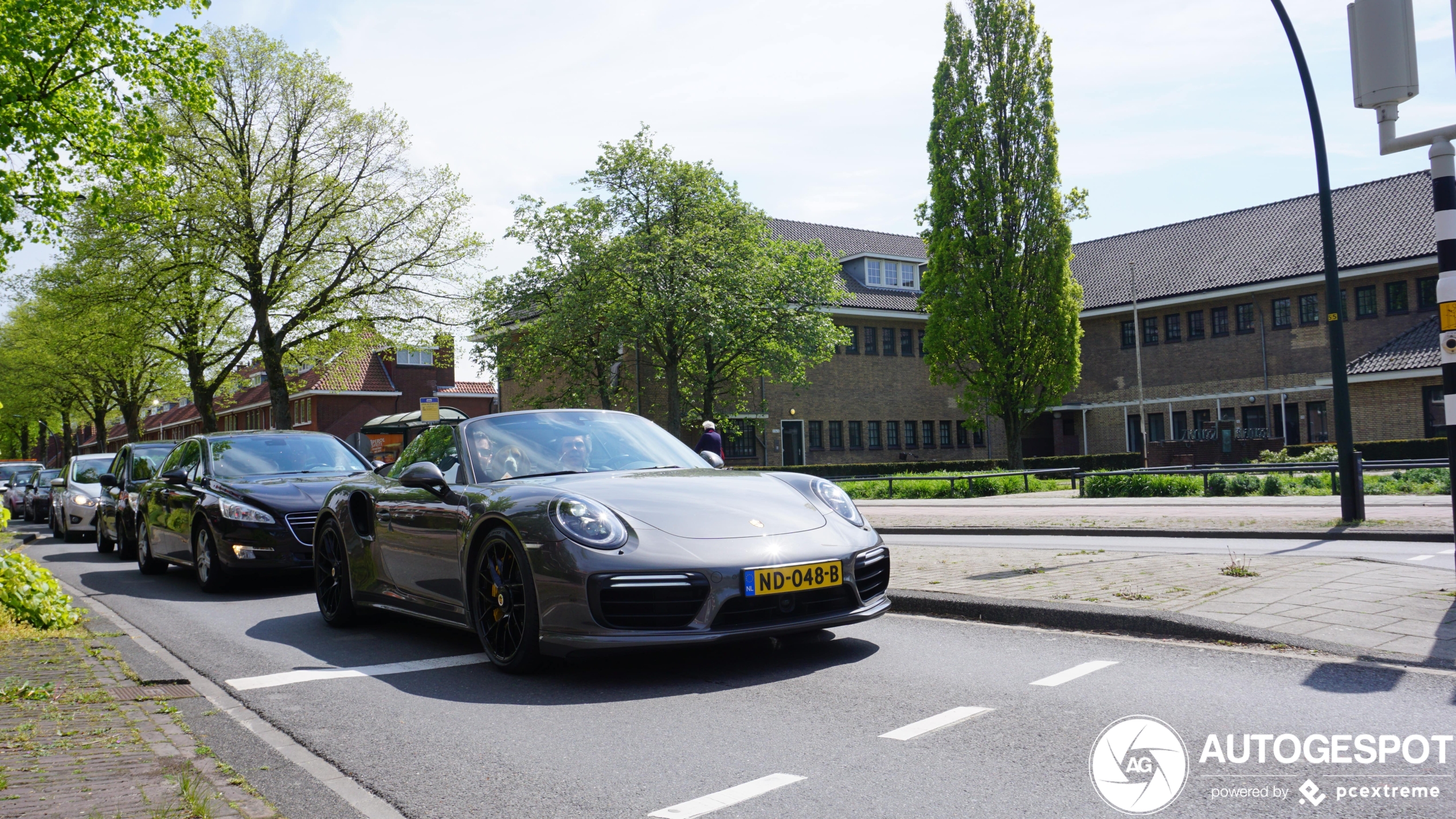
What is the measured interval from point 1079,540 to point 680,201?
26.9 meters

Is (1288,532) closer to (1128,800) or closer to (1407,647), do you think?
(1407,647)

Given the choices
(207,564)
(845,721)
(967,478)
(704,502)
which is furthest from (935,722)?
(967,478)

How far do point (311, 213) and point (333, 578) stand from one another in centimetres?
2846

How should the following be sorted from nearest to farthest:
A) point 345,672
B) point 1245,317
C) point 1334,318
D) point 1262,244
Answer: point 345,672, point 1334,318, point 1245,317, point 1262,244

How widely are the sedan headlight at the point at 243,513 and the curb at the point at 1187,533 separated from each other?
8566 mm

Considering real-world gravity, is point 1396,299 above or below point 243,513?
above

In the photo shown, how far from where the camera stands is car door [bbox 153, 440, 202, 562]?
10.8 m

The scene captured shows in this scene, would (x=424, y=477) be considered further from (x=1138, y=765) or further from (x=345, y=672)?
(x=1138, y=765)

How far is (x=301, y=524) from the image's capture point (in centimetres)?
984

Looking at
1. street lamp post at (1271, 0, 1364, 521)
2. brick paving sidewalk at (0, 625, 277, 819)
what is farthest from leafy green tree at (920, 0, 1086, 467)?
brick paving sidewalk at (0, 625, 277, 819)

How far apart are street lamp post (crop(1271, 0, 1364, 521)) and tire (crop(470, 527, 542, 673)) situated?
10.6m

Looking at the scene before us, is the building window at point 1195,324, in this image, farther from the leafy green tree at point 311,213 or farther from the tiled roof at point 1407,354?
the leafy green tree at point 311,213

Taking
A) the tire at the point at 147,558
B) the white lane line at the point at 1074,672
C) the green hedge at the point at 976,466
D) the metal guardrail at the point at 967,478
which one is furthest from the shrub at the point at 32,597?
the green hedge at the point at 976,466

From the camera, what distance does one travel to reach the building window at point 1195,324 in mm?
43688
